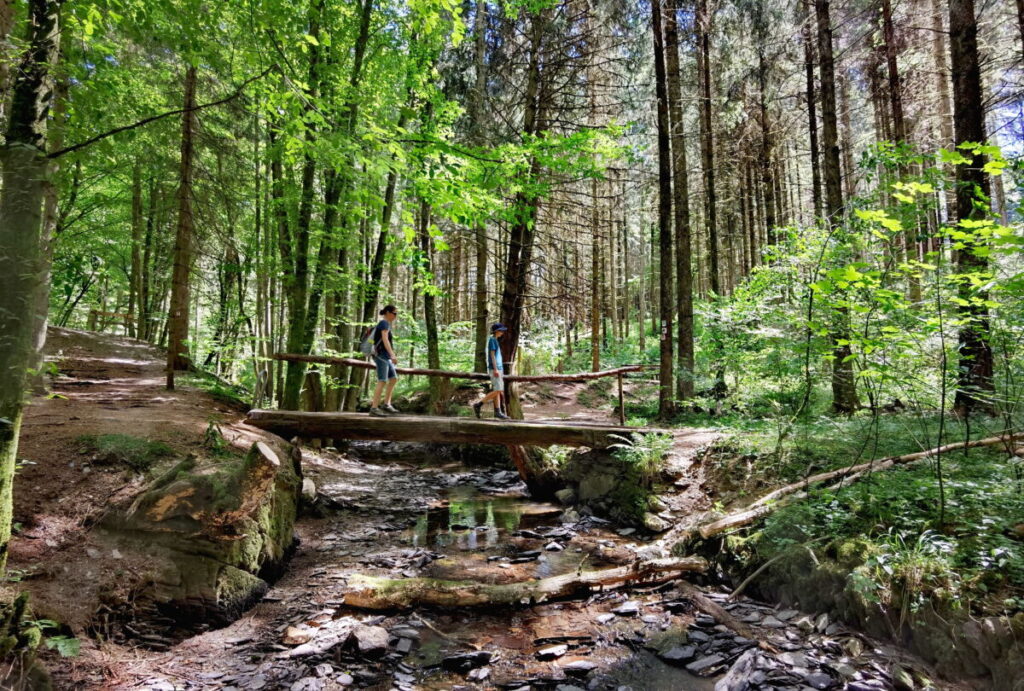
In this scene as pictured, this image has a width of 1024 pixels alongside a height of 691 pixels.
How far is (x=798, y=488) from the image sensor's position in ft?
20.5

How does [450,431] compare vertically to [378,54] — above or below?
below

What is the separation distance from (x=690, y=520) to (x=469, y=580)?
11.8 ft

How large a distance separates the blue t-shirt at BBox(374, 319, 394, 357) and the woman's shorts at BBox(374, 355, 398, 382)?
8 centimetres

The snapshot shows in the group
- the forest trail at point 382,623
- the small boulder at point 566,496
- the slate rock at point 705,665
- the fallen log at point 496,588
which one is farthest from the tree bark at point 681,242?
the slate rock at point 705,665

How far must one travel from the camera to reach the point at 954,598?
3795 mm

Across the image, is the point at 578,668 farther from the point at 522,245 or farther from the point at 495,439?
the point at 522,245

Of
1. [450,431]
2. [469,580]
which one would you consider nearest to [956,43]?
[450,431]

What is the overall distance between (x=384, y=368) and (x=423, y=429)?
1304 mm

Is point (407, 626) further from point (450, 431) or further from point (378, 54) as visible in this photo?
point (378, 54)

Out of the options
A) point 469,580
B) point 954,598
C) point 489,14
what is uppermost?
point 489,14

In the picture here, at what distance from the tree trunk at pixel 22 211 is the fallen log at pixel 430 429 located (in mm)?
5262

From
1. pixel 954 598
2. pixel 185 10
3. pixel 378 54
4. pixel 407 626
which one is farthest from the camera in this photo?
pixel 378 54

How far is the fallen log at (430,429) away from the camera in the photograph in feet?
27.4

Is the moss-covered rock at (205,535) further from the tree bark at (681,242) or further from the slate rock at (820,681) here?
the tree bark at (681,242)
